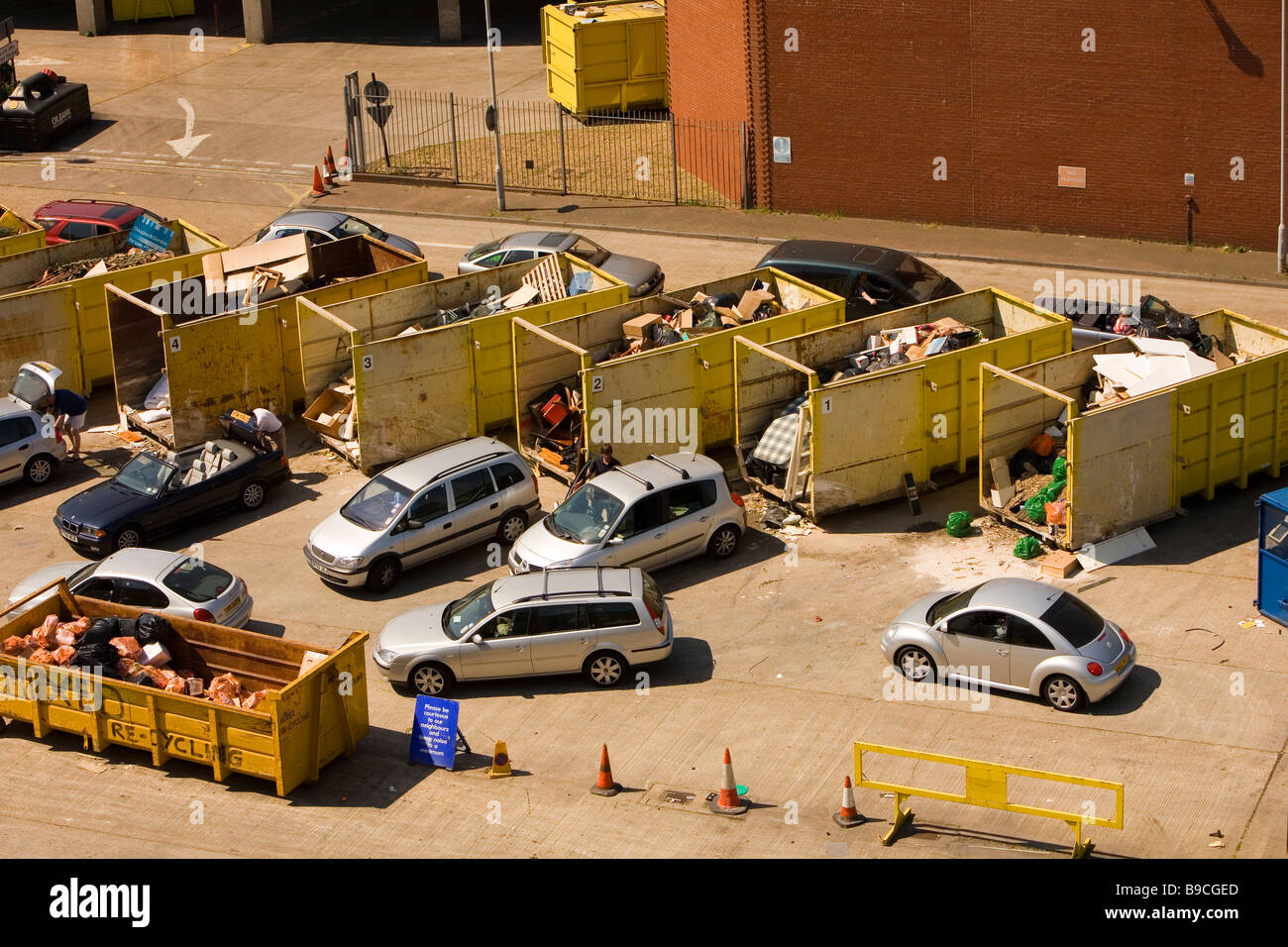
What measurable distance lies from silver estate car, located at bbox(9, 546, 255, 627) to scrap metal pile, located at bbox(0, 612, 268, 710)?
3.51 feet

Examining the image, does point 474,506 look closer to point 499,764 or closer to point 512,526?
point 512,526

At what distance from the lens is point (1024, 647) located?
19391 mm

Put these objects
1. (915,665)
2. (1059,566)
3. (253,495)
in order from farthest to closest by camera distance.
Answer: (253,495) → (1059,566) → (915,665)

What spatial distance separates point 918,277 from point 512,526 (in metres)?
9.69

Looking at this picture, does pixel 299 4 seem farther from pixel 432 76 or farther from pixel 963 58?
pixel 963 58

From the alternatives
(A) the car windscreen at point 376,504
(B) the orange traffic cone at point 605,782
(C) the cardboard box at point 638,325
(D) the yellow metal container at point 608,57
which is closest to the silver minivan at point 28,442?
(A) the car windscreen at point 376,504

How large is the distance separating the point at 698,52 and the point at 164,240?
13.6 meters

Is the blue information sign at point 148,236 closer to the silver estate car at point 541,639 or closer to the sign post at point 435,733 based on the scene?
the silver estate car at point 541,639

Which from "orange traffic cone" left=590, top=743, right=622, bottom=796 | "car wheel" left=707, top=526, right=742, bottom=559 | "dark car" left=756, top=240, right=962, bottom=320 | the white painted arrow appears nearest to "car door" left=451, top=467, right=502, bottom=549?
"car wheel" left=707, top=526, right=742, bottom=559

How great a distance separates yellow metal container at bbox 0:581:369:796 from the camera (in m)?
18.0

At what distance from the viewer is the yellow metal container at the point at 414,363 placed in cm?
2641

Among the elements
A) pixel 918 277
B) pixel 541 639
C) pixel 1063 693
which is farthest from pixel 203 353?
pixel 1063 693

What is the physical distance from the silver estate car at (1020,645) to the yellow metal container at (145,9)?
4214cm

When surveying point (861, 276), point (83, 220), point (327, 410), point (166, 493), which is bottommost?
point (166, 493)
